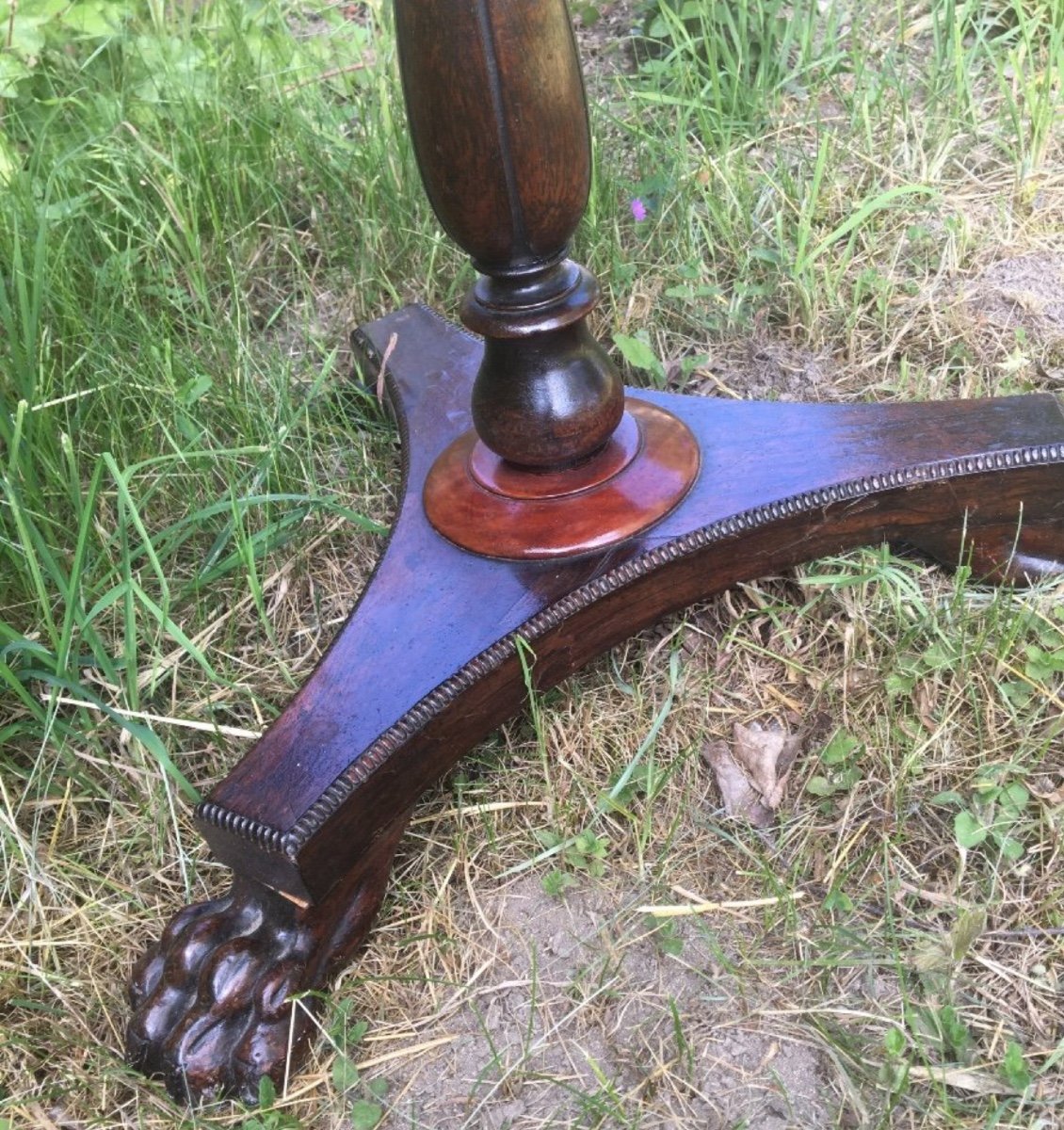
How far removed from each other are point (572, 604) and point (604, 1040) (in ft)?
1.28

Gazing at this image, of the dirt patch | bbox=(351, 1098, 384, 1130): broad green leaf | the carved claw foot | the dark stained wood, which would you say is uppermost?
the dark stained wood

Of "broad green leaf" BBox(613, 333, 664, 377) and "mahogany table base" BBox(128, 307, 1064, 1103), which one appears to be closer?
"mahogany table base" BBox(128, 307, 1064, 1103)

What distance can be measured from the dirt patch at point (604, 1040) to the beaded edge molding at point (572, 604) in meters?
0.20

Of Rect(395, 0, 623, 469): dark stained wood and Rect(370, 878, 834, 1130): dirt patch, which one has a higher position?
Rect(395, 0, 623, 469): dark stained wood

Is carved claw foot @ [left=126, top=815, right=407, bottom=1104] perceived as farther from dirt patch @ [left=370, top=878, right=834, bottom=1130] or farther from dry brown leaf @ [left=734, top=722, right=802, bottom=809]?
dry brown leaf @ [left=734, top=722, right=802, bottom=809]

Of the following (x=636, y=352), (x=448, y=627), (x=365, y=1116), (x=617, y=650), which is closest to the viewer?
(x=365, y=1116)

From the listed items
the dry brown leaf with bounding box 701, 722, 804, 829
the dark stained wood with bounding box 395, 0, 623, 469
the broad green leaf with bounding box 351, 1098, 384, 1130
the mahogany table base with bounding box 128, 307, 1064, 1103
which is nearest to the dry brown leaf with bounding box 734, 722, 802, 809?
the dry brown leaf with bounding box 701, 722, 804, 829

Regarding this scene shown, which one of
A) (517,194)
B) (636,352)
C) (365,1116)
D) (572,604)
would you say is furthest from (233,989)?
(636,352)

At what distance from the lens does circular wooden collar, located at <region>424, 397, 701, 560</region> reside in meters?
1.20

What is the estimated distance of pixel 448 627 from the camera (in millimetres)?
1151

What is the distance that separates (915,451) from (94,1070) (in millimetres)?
970

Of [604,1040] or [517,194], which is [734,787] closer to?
[604,1040]

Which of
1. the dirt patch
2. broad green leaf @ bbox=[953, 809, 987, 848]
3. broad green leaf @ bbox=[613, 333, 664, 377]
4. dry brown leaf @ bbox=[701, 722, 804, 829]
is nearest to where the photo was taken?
the dirt patch

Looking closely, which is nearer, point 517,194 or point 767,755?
point 517,194
